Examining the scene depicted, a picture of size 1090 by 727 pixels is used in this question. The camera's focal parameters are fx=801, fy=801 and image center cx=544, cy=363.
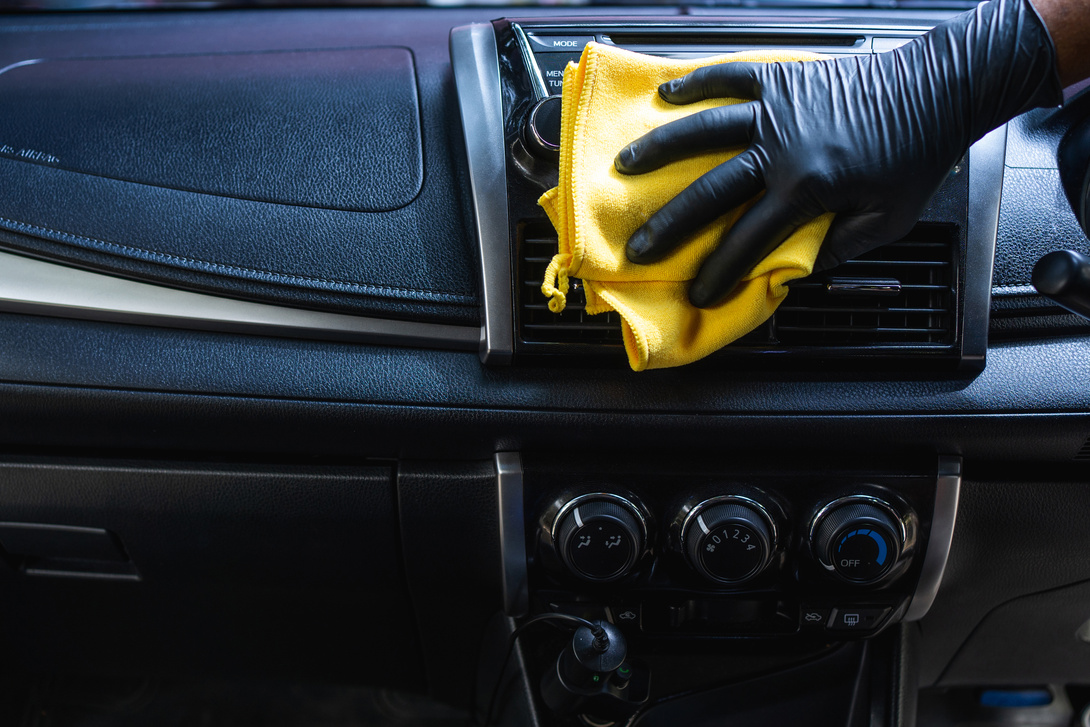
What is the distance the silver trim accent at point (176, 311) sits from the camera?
0.76 m

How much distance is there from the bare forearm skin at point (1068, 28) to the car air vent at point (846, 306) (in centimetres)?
16

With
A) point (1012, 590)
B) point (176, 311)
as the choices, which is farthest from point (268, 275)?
point (1012, 590)

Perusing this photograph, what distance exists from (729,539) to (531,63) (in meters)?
0.50

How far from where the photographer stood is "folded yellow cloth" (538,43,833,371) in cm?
65

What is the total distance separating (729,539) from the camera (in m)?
0.75

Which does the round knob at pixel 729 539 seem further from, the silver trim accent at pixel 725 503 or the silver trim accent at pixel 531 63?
the silver trim accent at pixel 531 63

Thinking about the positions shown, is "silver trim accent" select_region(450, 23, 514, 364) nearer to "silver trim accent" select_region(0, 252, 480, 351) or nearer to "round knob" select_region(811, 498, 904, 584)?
"silver trim accent" select_region(0, 252, 480, 351)

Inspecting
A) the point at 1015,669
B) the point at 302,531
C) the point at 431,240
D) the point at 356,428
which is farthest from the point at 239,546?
the point at 1015,669

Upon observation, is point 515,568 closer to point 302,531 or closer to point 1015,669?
point 302,531

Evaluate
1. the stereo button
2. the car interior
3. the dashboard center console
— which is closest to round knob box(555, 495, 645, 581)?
the car interior

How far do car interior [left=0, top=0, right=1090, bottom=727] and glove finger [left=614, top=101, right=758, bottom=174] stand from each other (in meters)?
0.11

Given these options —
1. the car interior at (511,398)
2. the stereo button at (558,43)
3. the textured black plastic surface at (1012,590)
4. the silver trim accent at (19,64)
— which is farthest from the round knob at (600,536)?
the silver trim accent at (19,64)

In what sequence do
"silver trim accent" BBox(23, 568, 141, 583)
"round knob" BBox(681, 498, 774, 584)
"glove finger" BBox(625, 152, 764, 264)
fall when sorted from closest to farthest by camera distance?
"glove finger" BBox(625, 152, 764, 264), "round knob" BBox(681, 498, 774, 584), "silver trim accent" BBox(23, 568, 141, 583)

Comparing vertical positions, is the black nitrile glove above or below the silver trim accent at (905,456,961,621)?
above
